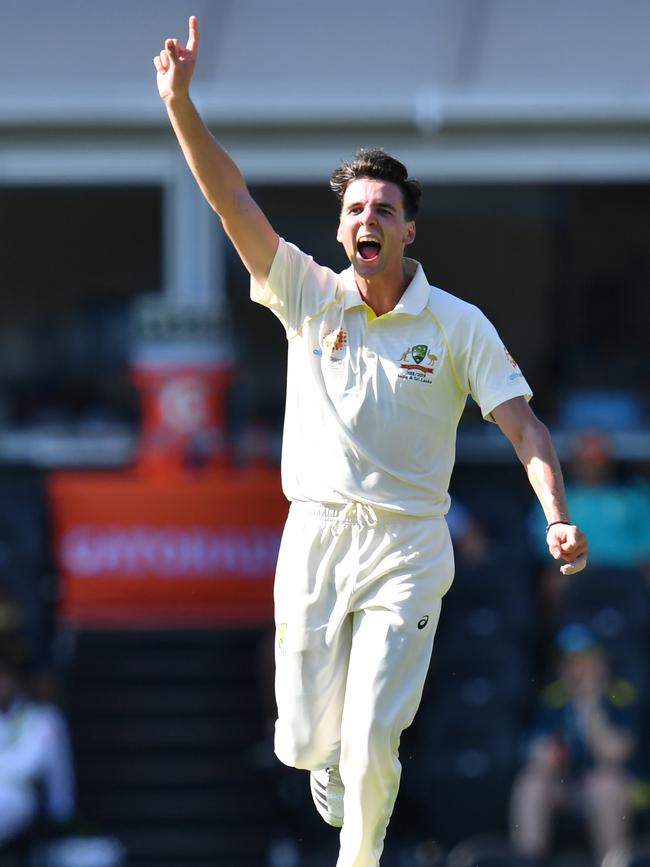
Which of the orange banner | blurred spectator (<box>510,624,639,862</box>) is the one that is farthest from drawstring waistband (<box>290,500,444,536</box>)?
the orange banner

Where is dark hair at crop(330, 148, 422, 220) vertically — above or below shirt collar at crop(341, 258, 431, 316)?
above

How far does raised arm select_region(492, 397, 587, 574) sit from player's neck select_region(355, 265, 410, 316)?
40cm

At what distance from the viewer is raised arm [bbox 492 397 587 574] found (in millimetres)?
4598

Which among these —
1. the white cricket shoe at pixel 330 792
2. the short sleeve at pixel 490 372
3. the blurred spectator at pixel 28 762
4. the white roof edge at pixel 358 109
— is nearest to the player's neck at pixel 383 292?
the short sleeve at pixel 490 372

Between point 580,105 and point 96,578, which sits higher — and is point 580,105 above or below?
above

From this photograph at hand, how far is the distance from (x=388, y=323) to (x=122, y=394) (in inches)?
259

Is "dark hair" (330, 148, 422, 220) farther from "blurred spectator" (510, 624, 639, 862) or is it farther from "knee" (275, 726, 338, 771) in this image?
"blurred spectator" (510, 624, 639, 862)

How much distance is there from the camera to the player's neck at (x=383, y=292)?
194 inches

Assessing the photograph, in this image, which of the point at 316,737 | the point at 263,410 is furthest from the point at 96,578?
the point at 316,737

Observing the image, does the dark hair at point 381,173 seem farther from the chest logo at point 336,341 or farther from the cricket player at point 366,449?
the chest logo at point 336,341

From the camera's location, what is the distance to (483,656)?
9.94 metres

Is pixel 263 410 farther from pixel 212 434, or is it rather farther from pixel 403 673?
pixel 403 673

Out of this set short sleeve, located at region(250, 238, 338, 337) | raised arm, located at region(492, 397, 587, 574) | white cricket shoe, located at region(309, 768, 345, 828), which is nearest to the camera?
raised arm, located at region(492, 397, 587, 574)

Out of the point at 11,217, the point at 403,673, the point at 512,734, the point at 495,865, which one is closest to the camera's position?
the point at 403,673
